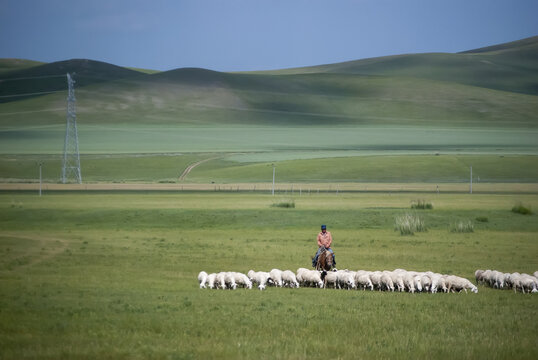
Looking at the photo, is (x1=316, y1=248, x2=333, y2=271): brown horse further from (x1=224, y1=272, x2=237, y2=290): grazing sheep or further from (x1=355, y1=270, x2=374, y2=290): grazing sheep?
(x1=224, y1=272, x2=237, y2=290): grazing sheep

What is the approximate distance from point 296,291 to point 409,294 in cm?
352

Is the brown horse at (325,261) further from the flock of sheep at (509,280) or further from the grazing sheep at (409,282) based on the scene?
the flock of sheep at (509,280)

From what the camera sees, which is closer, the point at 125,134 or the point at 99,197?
the point at 99,197

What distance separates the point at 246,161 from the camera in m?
126

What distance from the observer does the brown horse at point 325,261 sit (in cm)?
2452

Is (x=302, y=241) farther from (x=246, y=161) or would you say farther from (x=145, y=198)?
(x=246, y=161)

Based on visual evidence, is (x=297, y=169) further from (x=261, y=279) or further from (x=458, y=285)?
(x=458, y=285)

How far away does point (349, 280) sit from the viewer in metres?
23.5

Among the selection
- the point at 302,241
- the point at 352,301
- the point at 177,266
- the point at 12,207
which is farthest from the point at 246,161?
the point at 352,301

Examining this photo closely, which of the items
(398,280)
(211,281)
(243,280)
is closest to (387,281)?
(398,280)

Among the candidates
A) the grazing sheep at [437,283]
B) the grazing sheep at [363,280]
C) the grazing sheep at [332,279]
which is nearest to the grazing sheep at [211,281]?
the grazing sheep at [332,279]

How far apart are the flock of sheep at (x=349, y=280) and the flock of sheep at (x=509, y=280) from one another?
978 millimetres

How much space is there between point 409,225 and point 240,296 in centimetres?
2486

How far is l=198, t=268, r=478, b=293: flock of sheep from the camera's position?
2272 cm
